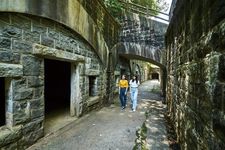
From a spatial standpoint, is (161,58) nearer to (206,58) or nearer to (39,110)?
(39,110)

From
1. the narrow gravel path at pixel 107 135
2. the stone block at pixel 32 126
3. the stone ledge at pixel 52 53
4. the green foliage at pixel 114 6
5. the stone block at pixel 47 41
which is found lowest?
the narrow gravel path at pixel 107 135

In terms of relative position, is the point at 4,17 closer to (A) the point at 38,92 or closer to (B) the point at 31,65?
(B) the point at 31,65

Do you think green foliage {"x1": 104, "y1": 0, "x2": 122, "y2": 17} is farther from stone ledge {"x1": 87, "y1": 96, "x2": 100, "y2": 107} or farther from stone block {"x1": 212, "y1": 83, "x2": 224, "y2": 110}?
stone block {"x1": 212, "y1": 83, "x2": 224, "y2": 110}

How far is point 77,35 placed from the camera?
552 cm

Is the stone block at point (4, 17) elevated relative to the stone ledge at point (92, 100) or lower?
elevated

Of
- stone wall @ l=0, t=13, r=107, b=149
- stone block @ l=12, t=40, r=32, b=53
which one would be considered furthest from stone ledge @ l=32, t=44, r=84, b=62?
stone block @ l=12, t=40, r=32, b=53

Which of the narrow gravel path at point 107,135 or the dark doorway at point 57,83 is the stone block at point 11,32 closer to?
the narrow gravel path at point 107,135

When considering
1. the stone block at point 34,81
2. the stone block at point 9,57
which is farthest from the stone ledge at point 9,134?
the stone block at point 9,57

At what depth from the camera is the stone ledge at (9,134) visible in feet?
10.2

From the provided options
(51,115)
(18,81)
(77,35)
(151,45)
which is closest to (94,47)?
(77,35)

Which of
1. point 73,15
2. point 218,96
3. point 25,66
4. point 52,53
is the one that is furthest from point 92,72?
point 218,96

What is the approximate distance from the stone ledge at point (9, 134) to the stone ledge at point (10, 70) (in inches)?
34.3

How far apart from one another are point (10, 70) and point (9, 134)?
3.28ft

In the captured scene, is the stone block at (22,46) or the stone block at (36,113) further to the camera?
the stone block at (36,113)
